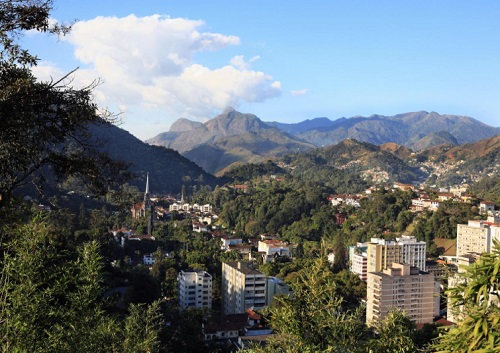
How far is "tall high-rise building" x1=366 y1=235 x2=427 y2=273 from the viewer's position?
24344 millimetres

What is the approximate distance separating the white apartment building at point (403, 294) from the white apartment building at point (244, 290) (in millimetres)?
4157

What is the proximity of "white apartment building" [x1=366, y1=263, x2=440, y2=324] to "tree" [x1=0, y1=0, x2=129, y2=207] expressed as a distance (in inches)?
641

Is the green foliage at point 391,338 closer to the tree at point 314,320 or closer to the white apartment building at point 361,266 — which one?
the tree at point 314,320

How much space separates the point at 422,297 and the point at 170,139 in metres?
181

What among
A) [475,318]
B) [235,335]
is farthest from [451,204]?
[475,318]

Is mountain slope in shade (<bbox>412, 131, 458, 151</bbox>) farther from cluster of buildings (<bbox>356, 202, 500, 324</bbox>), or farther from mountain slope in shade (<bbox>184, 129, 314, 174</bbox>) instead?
cluster of buildings (<bbox>356, 202, 500, 324</bbox>)

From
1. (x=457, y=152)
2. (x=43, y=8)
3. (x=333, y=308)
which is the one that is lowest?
(x=333, y=308)

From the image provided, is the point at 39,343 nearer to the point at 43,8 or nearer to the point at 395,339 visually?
the point at 43,8

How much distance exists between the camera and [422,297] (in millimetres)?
18812

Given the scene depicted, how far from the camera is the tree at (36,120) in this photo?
3203 millimetres

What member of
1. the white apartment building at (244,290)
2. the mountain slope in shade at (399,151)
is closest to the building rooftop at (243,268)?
the white apartment building at (244,290)

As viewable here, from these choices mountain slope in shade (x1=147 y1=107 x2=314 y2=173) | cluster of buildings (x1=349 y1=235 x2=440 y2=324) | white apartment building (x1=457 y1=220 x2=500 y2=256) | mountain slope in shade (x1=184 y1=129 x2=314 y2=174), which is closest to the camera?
cluster of buildings (x1=349 y1=235 x2=440 y2=324)

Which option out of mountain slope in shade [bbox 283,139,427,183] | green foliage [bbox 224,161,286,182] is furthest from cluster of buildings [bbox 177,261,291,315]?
mountain slope in shade [bbox 283,139,427,183]

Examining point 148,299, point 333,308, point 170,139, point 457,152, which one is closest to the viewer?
point 333,308
